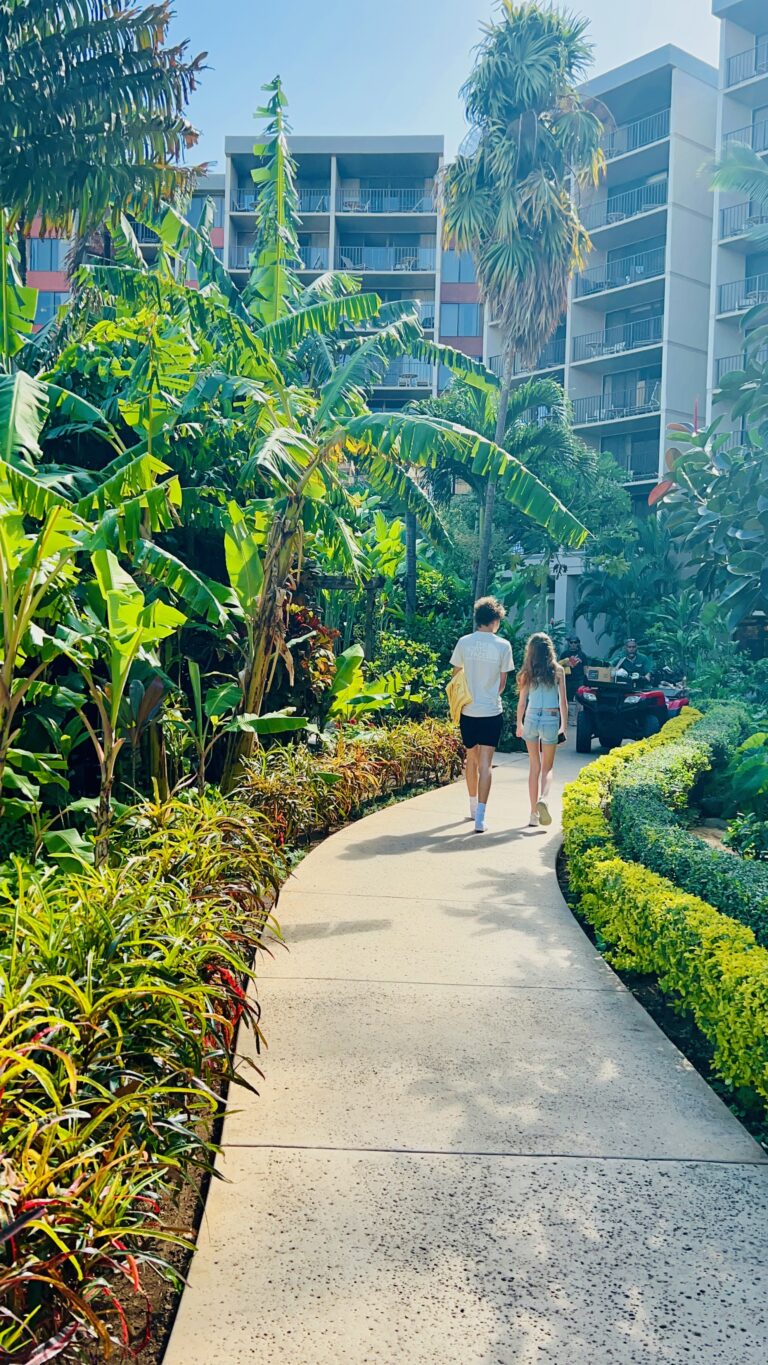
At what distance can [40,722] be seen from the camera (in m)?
7.51

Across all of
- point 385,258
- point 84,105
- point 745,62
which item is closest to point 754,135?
point 745,62

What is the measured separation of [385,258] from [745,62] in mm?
17216

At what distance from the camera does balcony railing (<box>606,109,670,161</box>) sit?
126 ft

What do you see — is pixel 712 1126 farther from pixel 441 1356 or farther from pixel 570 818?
pixel 570 818

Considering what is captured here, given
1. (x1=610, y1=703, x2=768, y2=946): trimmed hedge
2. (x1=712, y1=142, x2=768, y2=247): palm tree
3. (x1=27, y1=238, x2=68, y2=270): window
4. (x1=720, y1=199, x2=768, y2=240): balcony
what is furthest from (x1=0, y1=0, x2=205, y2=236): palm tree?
(x1=27, y1=238, x2=68, y2=270): window

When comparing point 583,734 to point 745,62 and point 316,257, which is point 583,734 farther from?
point 316,257

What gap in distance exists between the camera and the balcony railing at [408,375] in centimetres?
4716

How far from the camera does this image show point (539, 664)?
10164mm

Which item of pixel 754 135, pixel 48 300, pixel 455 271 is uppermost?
pixel 754 135

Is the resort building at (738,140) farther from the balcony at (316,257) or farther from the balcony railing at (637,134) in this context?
the balcony at (316,257)

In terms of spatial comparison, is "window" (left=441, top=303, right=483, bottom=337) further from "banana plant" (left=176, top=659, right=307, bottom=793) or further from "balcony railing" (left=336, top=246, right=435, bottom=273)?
"banana plant" (left=176, top=659, right=307, bottom=793)

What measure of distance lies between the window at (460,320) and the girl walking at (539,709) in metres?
39.7

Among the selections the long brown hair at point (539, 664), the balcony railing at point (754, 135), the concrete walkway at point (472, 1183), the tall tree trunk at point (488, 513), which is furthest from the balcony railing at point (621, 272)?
the concrete walkway at point (472, 1183)

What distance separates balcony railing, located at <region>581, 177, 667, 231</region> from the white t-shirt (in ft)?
108
